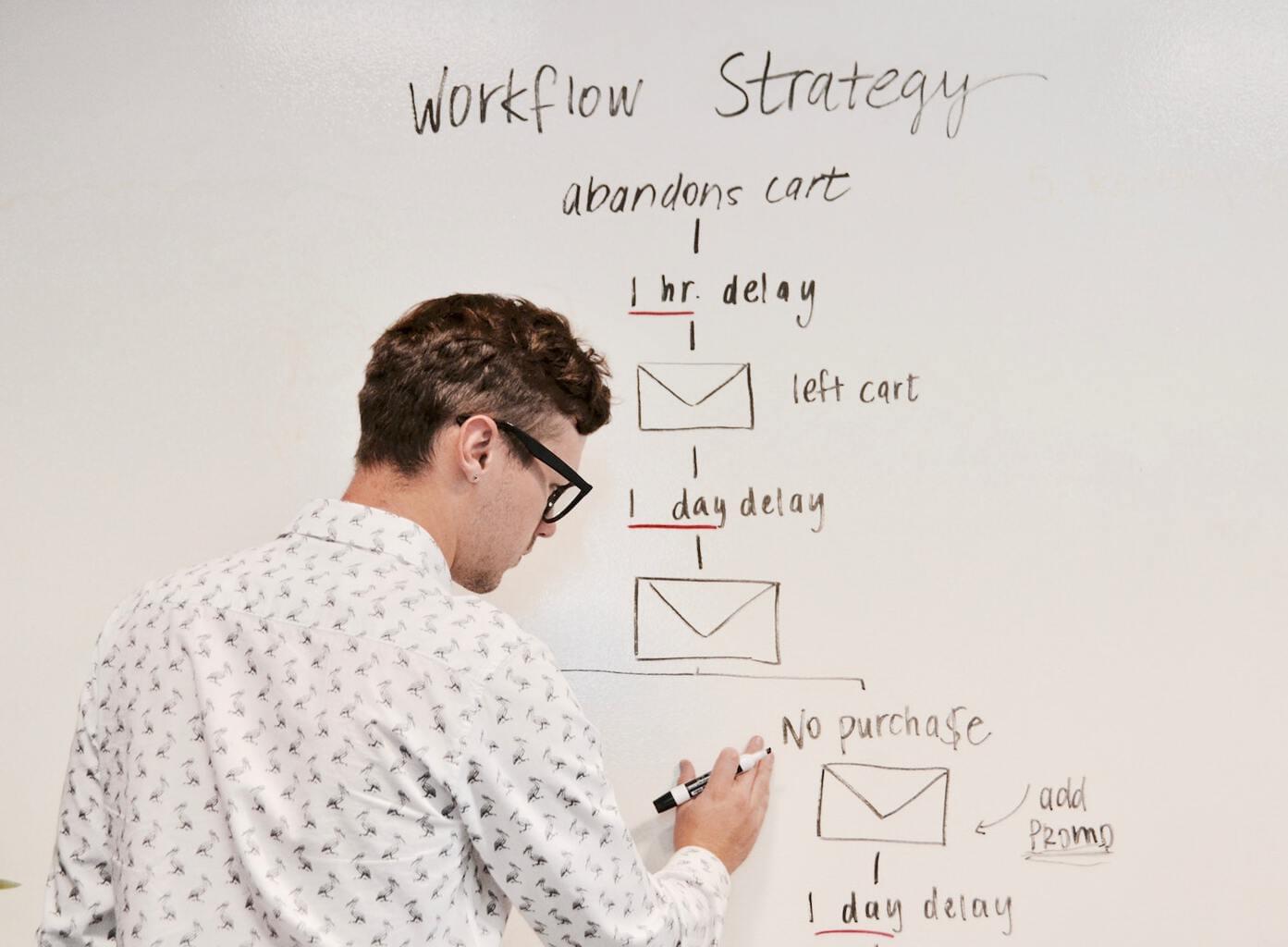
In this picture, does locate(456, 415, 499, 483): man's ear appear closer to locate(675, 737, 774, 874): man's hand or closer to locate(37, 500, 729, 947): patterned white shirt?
locate(37, 500, 729, 947): patterned white shirt

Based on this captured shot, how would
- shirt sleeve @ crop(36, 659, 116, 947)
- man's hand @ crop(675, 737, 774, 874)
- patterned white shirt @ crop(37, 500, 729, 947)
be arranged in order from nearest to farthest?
patterned white shirt @ crop(37, 500, 729, 947) < shirt sleeve @ crop(36, 659, 116, 947) < man's hand @ crop(675, 737, 774, 874)

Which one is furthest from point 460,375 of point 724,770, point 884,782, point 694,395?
point 884,782

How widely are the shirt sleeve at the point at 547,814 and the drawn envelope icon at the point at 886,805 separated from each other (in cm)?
39

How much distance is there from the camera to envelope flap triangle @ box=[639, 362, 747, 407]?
1.22 m

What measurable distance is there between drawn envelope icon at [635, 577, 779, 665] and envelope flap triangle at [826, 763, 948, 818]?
0.47 ft

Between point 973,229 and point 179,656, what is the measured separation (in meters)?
0.90

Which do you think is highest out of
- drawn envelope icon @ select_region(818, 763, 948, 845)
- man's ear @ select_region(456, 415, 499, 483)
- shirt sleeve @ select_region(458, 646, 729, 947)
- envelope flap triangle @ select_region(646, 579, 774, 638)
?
man's ear @ select_region(456, 415, 499, 483)

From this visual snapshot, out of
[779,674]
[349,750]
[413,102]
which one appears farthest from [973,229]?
[349,750]

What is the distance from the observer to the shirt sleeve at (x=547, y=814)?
0.79 m

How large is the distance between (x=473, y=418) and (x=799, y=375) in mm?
453

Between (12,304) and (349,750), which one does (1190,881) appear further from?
(12,304)

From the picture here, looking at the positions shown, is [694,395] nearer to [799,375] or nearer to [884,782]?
[799,375]

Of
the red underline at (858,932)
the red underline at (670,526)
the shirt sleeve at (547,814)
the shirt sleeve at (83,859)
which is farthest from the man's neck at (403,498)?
the red underline at (858,932)

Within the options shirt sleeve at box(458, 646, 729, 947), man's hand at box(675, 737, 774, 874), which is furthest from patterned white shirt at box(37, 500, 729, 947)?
A: man's hand at box(675, 737, 774, 874)
